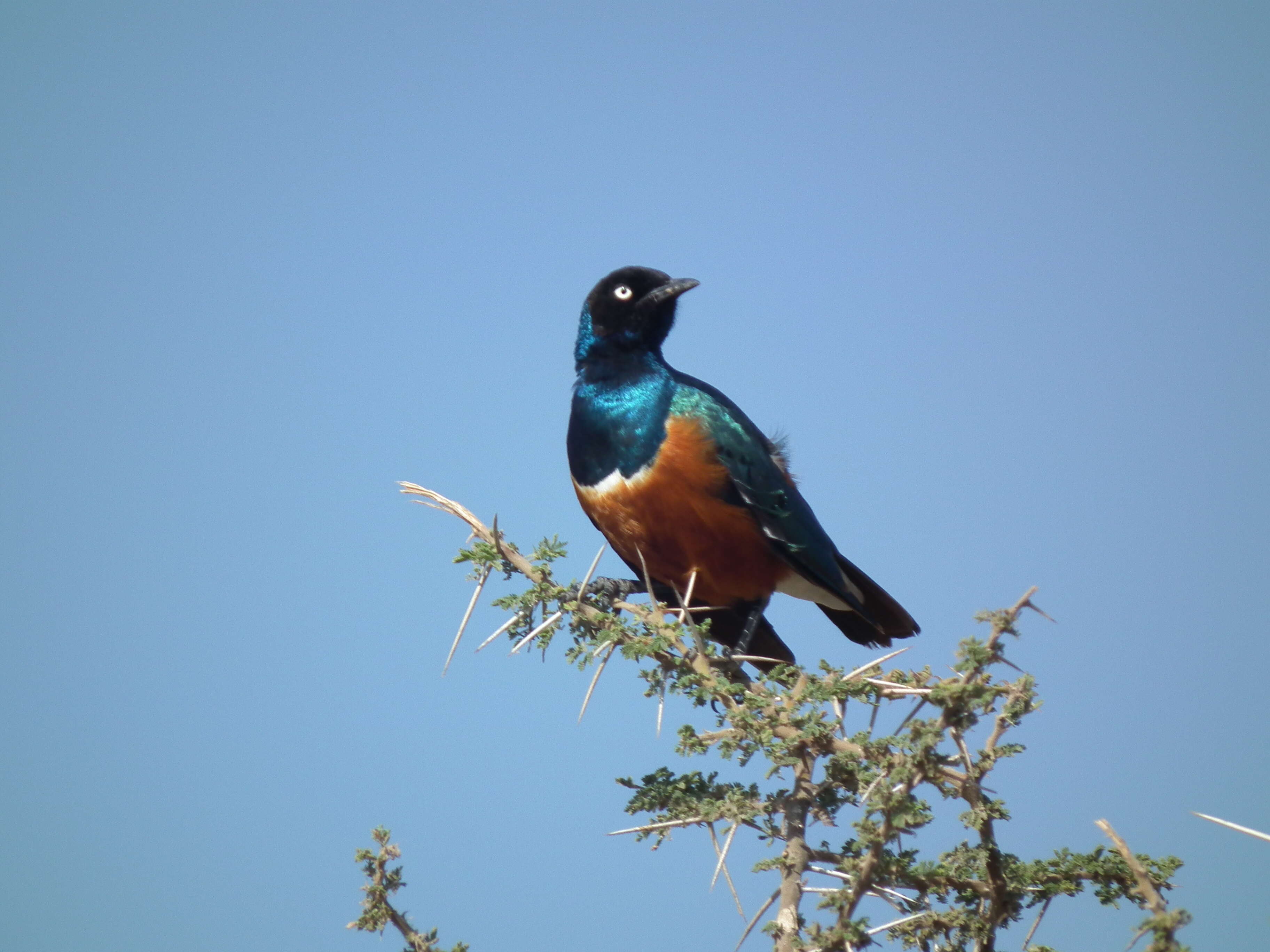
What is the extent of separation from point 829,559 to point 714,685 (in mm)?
2509

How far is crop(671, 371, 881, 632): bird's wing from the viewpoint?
5613mm

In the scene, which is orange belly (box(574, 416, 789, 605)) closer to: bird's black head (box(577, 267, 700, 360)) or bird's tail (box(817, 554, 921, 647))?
bird's tail (box(817, 554, 921, 647))

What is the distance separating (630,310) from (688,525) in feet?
5.10

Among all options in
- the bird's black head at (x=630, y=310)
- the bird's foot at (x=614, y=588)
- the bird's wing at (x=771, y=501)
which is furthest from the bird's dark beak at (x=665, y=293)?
the bird's foot at (x=614, y=588)

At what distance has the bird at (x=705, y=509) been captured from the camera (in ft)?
17.6

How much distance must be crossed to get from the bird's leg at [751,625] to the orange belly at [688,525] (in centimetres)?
5

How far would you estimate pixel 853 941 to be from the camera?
2.46 m

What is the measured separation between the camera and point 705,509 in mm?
5375

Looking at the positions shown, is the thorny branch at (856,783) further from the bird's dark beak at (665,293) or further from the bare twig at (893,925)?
the bird's dark beak at (665,293)

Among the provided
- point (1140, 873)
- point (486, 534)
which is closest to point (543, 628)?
point (486, 534)

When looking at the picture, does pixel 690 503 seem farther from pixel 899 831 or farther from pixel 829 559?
pixel 899 831

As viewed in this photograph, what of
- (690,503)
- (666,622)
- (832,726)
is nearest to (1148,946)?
(832,726)

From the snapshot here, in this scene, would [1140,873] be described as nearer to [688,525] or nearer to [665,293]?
[688,525]

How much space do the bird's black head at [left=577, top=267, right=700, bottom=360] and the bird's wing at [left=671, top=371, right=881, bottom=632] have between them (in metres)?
0.49
